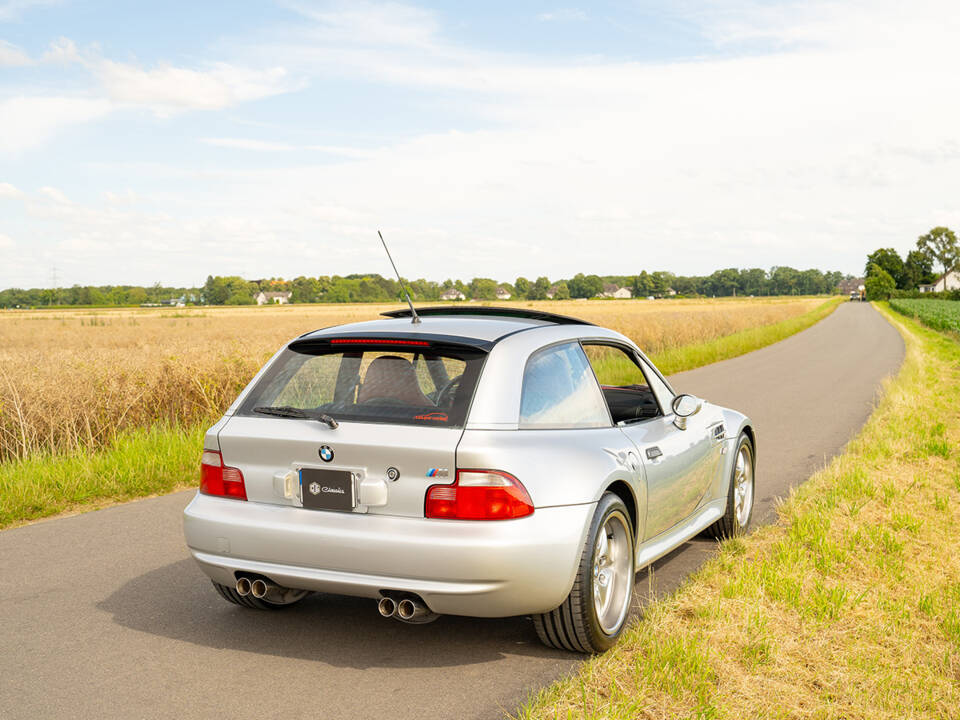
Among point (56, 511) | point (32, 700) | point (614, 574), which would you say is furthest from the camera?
point (56, 511)

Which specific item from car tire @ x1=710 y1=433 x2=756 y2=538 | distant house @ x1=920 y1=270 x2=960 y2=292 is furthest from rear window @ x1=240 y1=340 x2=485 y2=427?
distant house @ x1=920 y1=270 x2=960 y2=292

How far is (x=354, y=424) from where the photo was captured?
3.98 m

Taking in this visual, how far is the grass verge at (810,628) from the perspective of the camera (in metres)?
3.55

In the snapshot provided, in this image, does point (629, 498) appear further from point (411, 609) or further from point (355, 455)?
point (355, 455)

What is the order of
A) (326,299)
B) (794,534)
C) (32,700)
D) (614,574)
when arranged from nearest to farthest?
(32,700), (614,574), (794,534), (326,299)

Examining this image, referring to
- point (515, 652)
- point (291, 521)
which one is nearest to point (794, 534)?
point (515, 652)

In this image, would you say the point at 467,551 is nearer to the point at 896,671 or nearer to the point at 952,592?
the point at 896,671

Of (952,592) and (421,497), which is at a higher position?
(421,497)

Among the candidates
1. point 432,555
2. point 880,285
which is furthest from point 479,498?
point 880,285

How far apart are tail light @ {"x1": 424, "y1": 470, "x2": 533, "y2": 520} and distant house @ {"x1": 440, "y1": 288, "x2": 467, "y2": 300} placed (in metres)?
80.7

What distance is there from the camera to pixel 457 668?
4031 millimetres

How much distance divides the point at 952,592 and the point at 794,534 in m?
1.17

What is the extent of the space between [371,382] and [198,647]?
150 cm

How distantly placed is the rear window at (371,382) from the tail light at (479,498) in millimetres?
318
